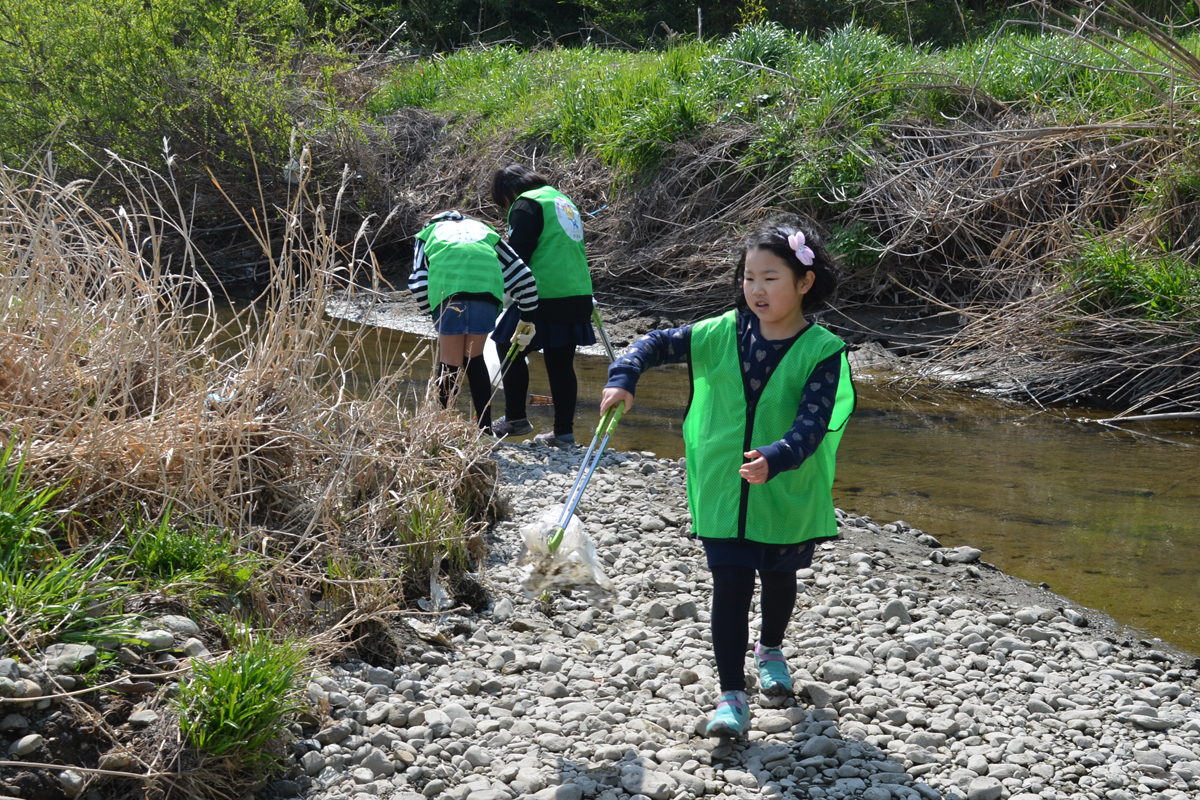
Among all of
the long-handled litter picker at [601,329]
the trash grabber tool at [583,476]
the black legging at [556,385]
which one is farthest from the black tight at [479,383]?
the trash grabber tool at [583,476]

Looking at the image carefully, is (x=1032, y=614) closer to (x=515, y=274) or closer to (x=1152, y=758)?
(x=1152, y=758)

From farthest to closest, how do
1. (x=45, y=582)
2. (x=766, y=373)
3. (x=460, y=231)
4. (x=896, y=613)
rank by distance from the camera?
(x=460, y=231)
(x=896, y=613)
(x=766, y=373)
(x=45, y=582)

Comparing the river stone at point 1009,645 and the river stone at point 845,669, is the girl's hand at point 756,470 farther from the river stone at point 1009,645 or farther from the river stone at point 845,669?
the river stone at point 1009,645

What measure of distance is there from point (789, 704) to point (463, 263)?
3262 millimetres

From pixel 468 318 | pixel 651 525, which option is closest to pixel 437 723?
pixel 651 525

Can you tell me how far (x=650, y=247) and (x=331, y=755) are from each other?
9116 mm

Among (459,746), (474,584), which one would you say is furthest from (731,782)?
(474,584)

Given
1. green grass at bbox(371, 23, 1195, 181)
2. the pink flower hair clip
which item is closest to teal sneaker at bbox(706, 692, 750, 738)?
the pink flower hair clip

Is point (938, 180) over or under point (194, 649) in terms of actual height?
Result: over

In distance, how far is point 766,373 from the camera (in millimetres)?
3193

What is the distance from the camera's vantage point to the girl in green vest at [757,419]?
10.2 feet

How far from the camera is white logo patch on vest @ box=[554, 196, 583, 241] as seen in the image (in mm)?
6199

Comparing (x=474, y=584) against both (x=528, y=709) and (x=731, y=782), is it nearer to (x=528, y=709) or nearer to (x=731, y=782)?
(x=528, y=709)

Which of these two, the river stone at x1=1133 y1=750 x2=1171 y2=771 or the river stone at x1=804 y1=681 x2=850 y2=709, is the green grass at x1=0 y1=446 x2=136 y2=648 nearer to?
the river stone at x1=804 y1=681 x2=850 y2=709
